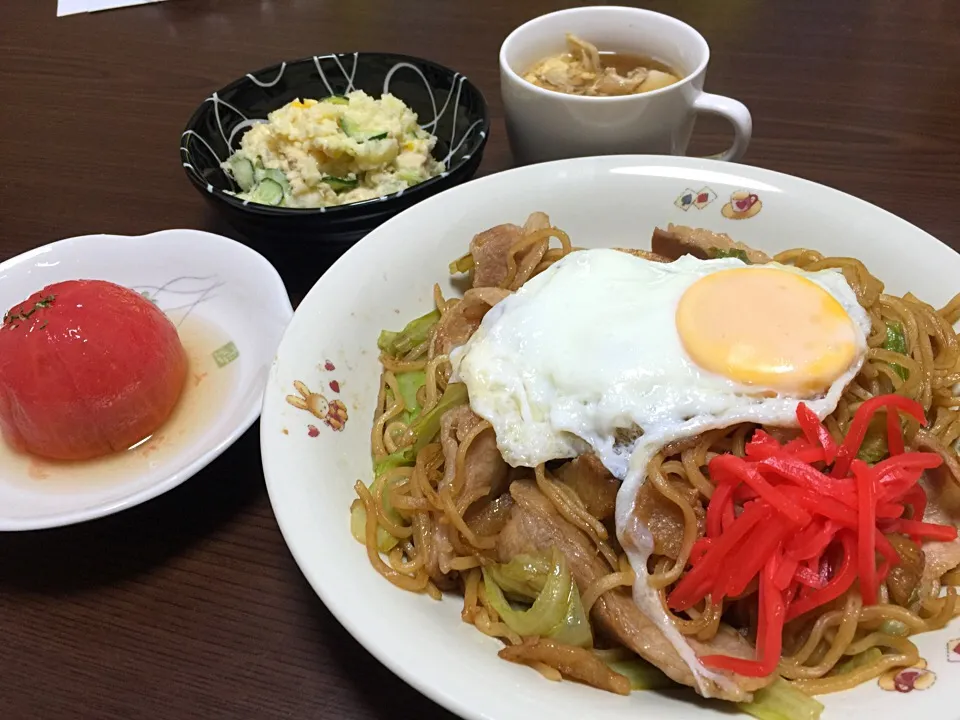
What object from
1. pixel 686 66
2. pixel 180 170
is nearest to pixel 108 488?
pixel 180 170

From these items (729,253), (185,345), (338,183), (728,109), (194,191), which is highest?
(728,109)

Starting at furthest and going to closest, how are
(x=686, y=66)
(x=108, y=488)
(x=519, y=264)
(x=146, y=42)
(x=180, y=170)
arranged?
(x=146, y=42) < (x=180, y=170) < (x=686, y=66) < (x=519, y=264) < (x=108, y=488)

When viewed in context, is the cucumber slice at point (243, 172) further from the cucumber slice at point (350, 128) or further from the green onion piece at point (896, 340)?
the green onion piece at point (896, 340)

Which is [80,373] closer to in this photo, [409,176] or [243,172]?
[243,172]

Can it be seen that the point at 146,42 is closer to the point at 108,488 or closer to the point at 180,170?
the point at 180,170

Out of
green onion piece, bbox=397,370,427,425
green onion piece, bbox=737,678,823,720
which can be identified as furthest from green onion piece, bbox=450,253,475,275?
green onion piece, bbox=737,678,823,720

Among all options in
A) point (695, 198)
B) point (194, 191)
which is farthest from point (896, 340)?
point (194, 191)
